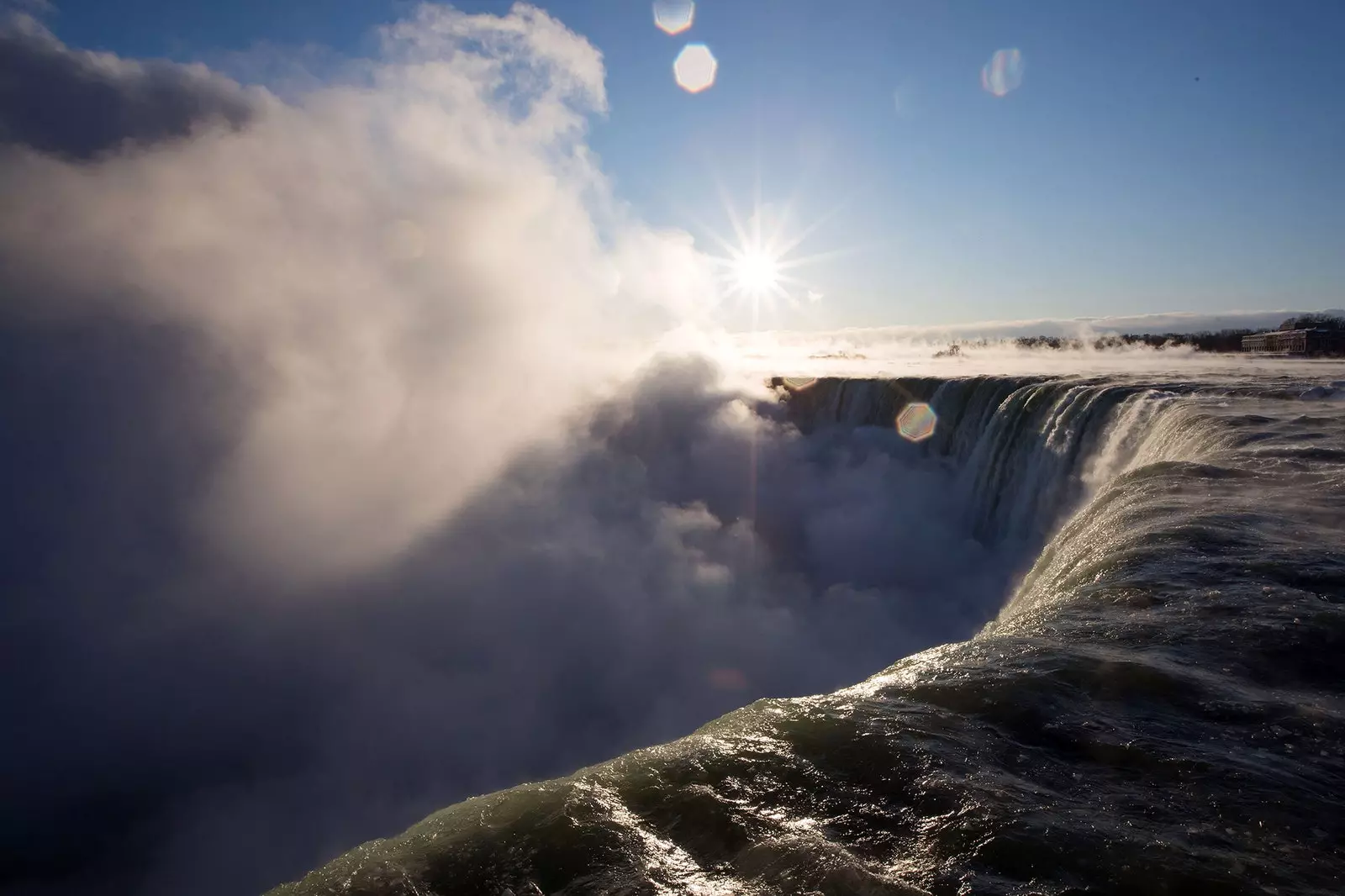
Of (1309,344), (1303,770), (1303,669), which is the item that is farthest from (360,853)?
(1309,344)

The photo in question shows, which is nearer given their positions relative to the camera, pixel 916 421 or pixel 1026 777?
pixel 1026 777

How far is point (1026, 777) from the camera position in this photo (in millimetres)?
3326

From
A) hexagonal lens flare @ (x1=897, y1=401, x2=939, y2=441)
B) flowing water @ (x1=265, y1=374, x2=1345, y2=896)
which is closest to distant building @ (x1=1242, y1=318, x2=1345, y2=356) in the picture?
hexagonal lens flare @ (x1=897, y1=401, x2=939, y2=441)

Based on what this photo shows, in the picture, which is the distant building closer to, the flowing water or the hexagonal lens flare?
the hexagonal lens flare

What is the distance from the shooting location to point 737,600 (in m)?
20.7

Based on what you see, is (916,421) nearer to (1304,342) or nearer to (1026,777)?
(1304,342)

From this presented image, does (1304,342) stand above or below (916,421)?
above

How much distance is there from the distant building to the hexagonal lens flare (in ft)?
62.6

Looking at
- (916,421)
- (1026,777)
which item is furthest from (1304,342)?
(1026,777)

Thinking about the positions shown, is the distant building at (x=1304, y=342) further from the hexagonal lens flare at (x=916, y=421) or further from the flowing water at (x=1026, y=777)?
the flowing water at (x=1026, y=777)

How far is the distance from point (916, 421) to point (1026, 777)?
24032 millimetres

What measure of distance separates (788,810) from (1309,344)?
41190 mm

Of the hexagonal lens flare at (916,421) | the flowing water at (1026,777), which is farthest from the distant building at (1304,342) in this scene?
the flowing water at (1026,777)

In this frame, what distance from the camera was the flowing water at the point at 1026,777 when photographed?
2789 millimetres
